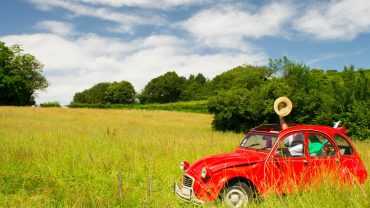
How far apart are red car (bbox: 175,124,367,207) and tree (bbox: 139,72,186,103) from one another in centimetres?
10277

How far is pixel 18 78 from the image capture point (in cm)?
6688

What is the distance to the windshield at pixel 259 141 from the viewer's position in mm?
7417

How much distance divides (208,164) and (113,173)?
3.85 metres

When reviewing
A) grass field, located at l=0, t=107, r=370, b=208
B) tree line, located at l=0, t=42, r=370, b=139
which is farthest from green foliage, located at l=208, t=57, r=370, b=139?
grass field, located at l=0, t=107, r=370, b=208

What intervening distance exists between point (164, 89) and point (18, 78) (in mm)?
51056

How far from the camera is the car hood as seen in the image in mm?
6594

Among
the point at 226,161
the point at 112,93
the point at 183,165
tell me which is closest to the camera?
the point at 226,161

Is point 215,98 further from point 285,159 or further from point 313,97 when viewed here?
point 285,159

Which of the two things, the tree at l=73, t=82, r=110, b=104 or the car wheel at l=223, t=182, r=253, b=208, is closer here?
the car wheel at l=223, t=182, r=253, b=208

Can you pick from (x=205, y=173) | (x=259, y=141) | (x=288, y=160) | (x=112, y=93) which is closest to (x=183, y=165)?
(x=205, y=173)

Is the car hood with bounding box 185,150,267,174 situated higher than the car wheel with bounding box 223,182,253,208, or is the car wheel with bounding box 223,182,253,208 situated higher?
the car hood with bounding box 185,150,267,174

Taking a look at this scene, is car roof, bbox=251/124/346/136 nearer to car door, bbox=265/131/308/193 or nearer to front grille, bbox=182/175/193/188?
car door, bbox=265/131/308/193

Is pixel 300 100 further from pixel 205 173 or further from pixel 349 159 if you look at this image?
pixel 205 173

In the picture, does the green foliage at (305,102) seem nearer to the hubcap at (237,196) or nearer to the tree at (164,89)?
the hubcap at (237,196)
